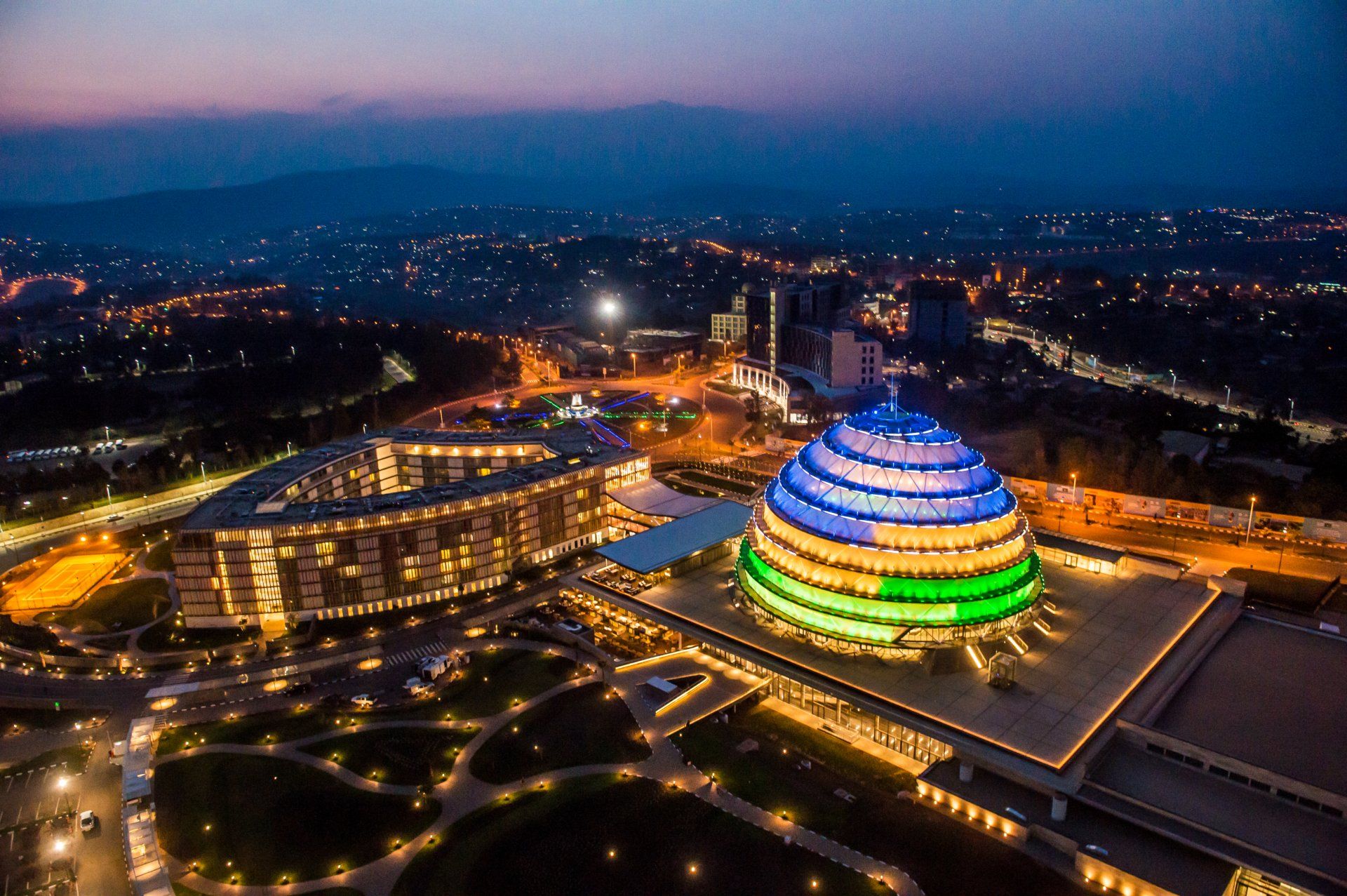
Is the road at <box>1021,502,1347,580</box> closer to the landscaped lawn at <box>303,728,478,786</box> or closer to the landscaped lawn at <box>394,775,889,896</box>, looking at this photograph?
the landscaped lawn at <box>394,775,889,896</box>

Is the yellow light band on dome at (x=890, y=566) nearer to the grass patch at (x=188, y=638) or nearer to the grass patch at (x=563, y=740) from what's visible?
the grass patch at (x=563, y=740)

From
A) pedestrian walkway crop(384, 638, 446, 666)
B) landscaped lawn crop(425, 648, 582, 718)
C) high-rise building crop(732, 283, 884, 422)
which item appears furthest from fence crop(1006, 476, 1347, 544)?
pedestrian walkway crop(384, 638, 446, 666)

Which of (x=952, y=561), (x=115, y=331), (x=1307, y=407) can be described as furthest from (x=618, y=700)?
(x=115, y=331)

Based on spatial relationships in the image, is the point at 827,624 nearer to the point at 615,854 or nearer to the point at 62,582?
the point at 615,854

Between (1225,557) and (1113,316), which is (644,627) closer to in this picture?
(1225,557)

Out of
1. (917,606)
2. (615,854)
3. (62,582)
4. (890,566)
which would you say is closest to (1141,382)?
(890,566)
